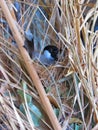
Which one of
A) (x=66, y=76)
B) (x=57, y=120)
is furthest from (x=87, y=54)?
(x=57, y=120)

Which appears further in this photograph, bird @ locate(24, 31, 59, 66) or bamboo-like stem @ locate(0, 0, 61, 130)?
bird @ locate(24, 31, 59, 66)

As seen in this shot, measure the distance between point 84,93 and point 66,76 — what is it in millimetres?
69

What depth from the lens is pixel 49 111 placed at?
80 centimetres

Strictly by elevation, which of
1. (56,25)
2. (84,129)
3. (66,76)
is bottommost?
A: (84,129)

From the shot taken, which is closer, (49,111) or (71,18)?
(49,111)

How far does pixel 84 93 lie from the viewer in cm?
87

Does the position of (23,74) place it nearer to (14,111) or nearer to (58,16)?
(14,111)

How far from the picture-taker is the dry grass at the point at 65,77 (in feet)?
2.71

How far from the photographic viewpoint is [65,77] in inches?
34.9

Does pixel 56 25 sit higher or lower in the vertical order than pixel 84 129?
higher

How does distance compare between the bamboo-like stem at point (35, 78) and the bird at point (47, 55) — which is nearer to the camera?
the bamboo-like stem at point (35, 78)

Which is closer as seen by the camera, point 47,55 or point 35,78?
point 35,78

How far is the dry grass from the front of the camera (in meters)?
0.83

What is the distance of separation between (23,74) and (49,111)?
14cm
